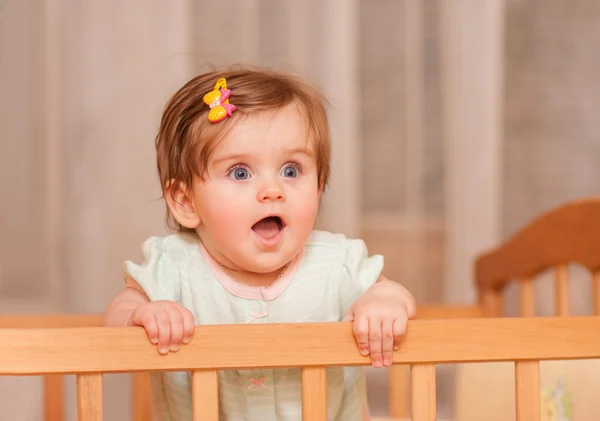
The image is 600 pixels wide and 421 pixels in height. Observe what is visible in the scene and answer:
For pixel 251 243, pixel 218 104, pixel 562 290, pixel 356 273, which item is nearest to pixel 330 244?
pixel 356 273

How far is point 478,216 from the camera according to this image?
88.6 inches

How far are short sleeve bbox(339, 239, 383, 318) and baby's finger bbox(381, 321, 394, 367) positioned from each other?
0.73 feet

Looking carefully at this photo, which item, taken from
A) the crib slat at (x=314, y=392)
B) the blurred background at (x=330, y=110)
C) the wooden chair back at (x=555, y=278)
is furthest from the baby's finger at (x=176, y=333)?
the blurred background at (x=330, y=110)

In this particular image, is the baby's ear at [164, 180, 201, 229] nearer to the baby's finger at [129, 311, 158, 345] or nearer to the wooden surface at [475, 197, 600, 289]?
the baby's finger at [129, 311, 158, 345]

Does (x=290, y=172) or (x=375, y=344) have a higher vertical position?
(x=290, y=172)

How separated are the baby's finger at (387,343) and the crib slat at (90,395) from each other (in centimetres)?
30

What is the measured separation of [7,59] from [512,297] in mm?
1591

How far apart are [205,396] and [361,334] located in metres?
0.18

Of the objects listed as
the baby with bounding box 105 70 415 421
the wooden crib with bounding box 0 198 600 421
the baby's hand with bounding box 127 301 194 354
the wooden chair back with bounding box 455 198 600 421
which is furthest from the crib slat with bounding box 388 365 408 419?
the baby's hand with bounding box 127 301 194 354

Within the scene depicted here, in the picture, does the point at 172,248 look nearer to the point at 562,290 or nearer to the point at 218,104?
the point at 218,104

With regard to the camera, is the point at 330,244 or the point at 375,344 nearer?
the point at 375,344

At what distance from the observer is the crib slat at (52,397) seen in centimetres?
140

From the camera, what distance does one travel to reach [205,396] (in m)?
0.84

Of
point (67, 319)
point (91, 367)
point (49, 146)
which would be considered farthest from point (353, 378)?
point (49, 146)
